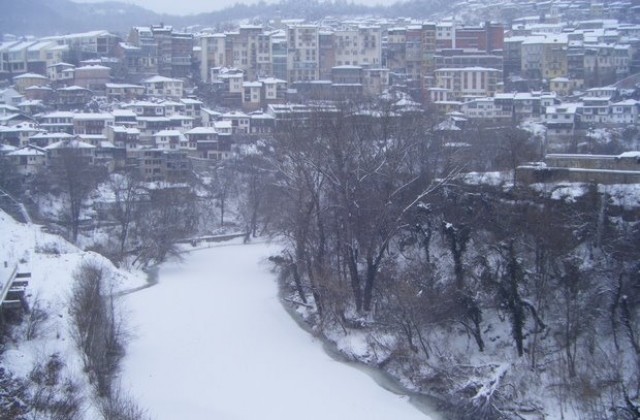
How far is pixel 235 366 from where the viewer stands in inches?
329

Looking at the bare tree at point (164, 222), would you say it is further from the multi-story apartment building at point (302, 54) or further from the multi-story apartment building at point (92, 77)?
the multi-story apartment building at point (302, 54)


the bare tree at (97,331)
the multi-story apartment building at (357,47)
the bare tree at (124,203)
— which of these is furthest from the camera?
the multi-story apartment building at (357,47)

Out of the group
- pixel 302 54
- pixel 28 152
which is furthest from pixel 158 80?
pixel 28 152

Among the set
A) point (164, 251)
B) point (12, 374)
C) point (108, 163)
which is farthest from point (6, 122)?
point (12, 374)

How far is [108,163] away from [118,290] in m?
9.21

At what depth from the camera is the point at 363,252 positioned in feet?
34.5

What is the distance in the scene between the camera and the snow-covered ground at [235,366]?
7363 mm

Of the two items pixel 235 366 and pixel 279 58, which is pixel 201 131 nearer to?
pixel 279 58

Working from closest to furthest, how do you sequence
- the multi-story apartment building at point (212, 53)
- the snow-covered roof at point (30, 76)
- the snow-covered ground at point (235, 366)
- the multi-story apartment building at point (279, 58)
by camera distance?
the snow-covered ground at point (235, 366), the snow-covered roof at point (30, 76), the multi-story apartment building at point (279, 58), the multi-story apartment building at point (212, 53)

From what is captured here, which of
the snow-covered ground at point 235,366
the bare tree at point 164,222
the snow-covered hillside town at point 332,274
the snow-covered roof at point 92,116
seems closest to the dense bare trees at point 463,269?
the snow-covered hillside town at point 332,274

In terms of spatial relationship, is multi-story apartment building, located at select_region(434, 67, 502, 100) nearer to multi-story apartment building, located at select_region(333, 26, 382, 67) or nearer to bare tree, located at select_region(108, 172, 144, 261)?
multi-story apartment building, located at select_region(333, 26, 382, 67)

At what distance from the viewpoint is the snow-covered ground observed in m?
7.36

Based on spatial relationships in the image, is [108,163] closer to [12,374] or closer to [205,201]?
[205,201]

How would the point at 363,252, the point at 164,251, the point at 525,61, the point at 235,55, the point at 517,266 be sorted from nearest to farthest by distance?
the point at 517,266 < the point at 363,252 < the point at 164,251 < the point at 525,61 < the point at 235,55
